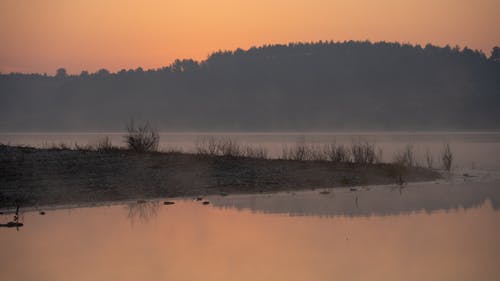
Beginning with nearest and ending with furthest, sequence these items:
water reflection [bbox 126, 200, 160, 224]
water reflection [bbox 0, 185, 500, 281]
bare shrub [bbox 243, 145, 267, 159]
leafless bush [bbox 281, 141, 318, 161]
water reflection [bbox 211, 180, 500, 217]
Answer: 1. water reflection [bbox 0, 185, 500, 281]
2. water reflection [bbox 126, 200, 160, 224]
3. water reflection [bbox 211, 180, 500, 217]
4. bare shrub [bbox 243, 145, 267, 159]
5. leafless bush [bbox 281, 141, 318, 161]

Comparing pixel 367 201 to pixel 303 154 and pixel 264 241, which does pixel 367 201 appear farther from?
pixel 303 154

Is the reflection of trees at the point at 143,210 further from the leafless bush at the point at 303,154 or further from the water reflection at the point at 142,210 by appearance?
the leafless bush at the point at 303,154

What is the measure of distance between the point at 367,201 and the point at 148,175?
6.33 meters

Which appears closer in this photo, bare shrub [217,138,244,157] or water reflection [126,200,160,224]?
water reflection [126,200,160,224]

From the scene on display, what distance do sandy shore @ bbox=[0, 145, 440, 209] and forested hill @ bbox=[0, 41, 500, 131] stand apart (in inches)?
5083

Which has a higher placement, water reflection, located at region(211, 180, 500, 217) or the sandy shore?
the sandy shore

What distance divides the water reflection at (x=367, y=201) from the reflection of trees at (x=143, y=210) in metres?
1.60

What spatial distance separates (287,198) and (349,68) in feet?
488

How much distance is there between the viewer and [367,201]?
19641mm

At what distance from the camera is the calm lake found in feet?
36.0

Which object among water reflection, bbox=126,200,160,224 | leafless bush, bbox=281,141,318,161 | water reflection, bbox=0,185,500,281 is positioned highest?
leafless bush, bbox=281,141,318,161

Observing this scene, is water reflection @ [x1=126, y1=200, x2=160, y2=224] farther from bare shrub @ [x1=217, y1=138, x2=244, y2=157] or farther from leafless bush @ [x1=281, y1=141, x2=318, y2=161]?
leafless bush @ [x1=281, y1=141, x2=318, y2=161]

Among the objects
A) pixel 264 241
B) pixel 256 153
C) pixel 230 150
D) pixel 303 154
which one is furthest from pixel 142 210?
pixel 256 153

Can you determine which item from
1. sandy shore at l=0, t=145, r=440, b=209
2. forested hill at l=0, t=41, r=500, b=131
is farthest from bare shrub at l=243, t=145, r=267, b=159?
forested hill at l=0, t=41, r=500, b=131
